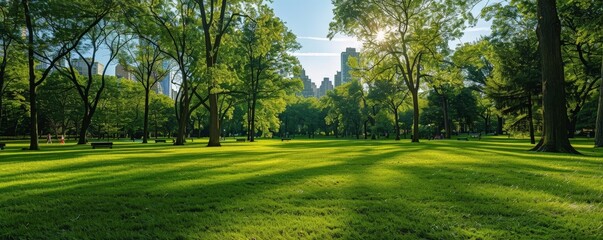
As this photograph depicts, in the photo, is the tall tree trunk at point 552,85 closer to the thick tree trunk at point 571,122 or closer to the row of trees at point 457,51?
the row of trees at point 457,51

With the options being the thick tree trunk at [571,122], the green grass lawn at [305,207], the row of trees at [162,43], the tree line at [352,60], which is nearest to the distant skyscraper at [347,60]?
the tree line at [352,60]

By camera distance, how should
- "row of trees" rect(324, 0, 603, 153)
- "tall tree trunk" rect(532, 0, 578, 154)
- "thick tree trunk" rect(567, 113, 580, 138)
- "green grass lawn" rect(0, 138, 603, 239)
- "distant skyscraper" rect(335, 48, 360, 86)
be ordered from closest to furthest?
"green grass lawn" rect(0, 138, 603, 239) → "tall tree trunk" rect(532, 0, 578, 154) → "row of trees" rect(324, 0, 603, 153) → "distant skyscraper" rect(335, 48, 360, 86) → "thick tree trunk" rect(567, 113, 580, 138)

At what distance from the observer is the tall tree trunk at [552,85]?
1650 centimetres

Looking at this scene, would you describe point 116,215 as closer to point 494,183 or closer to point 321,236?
point 321,236

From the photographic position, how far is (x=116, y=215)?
5008mm

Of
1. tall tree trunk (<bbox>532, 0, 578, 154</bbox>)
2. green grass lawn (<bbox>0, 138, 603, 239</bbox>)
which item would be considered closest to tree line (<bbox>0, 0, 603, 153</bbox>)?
tall tree trunk (<bbox>532, 0, 578, 154</bbox>)

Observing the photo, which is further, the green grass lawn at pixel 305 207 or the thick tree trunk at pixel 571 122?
the thick tree trunk at pixel 571 122

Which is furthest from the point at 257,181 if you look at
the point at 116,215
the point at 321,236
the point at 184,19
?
the point at 184,19

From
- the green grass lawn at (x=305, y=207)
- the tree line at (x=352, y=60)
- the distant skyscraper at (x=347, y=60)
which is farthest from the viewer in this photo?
the distant skyscraper at (x=347, y=60)

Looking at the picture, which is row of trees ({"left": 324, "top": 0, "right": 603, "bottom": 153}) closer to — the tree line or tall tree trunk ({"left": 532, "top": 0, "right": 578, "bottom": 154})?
the tree line

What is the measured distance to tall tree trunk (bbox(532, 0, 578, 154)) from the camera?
1650cm

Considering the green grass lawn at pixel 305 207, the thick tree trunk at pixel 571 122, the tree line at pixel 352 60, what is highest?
the tree line at pixel 352 60

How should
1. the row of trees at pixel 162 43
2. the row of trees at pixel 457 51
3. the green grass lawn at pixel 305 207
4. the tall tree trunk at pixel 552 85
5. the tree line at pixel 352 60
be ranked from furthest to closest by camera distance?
1. the row of trees at pixel 457 51
2. the row of trees at pixel 162 43
3. the tree line at pixel 352 60
4. the tall tree trunk at pixel 552 85
5. the green grass lawn at pixel 305 207

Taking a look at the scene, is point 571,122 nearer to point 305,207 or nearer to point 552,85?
point 552,85
